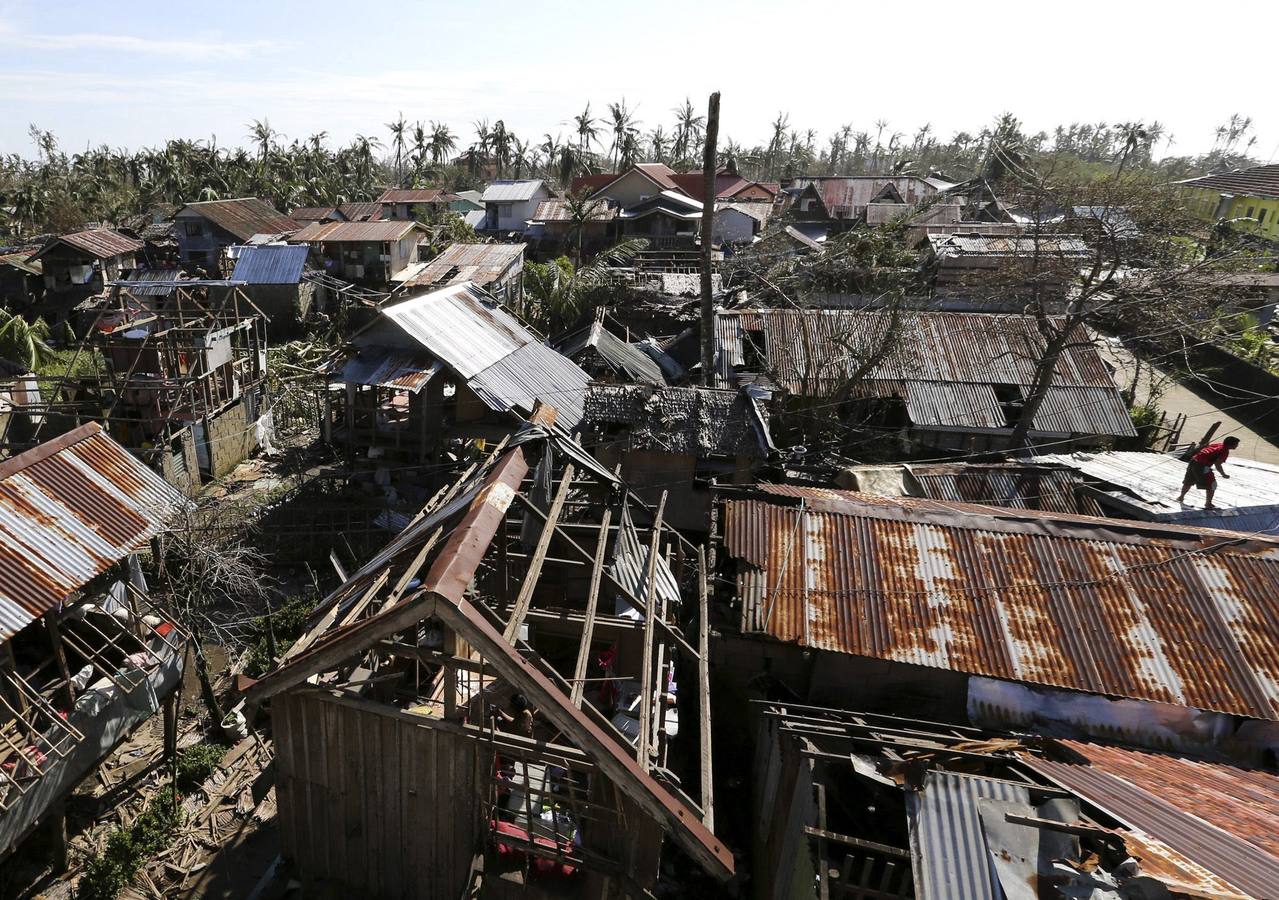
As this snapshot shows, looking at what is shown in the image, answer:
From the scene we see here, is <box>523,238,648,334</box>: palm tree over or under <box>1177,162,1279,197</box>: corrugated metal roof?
under

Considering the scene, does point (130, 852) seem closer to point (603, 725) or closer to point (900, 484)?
point (603, 725)

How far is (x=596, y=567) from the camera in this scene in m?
8.69

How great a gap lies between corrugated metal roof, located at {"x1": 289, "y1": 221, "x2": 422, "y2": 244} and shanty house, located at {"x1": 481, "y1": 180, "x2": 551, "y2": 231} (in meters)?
10.2

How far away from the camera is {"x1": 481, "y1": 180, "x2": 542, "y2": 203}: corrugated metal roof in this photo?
50453 mm

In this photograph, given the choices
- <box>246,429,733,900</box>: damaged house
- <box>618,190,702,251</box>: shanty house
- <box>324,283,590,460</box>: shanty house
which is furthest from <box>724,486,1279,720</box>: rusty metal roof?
<box>618,190,702,251</box>: shanty house

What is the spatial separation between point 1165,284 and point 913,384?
276 inches

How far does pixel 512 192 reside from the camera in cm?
5106

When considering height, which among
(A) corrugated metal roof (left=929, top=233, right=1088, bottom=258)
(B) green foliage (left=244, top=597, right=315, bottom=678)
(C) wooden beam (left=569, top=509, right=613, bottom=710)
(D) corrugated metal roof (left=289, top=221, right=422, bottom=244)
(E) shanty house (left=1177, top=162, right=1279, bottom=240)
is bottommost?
(B) green foliage (left=244, top=597, right=315, bottom=678)

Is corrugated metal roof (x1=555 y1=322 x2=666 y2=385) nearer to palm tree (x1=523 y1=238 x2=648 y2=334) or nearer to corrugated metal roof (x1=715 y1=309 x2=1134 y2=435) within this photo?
corrugated metal roof (x1=715 y1=309 x2=1134 y2=435)

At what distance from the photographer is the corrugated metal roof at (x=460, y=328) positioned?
17.7 metres

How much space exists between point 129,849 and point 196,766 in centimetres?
185

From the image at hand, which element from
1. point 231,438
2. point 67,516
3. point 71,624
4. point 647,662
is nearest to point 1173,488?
point 647,662

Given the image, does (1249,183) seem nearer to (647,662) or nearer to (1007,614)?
(1007,614)

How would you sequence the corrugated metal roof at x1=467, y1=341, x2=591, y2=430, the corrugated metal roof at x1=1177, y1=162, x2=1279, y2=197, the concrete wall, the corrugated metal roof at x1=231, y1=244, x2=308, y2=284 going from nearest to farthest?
the corrugated metal roof at x1=467, y1=341, x2=591, y2=430 → the concrete wall → the corrugated metal roof at x1=231, y1=244, x2=308, y2=284 → the corrugated metal roof at x1=1177, y1=162, x2=1279, y2=197
